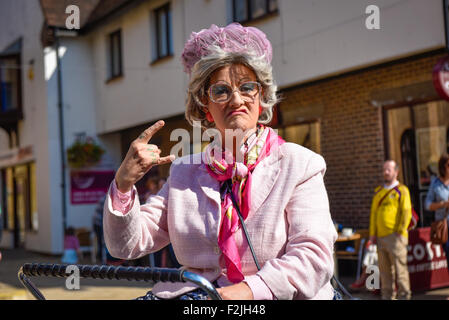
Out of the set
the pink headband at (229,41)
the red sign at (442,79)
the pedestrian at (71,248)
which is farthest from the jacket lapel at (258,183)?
the pedestrian at (71,248)

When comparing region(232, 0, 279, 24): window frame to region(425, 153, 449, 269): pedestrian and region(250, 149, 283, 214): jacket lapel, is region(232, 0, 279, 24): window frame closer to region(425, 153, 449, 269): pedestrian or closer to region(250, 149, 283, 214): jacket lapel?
region(425, 153, 449, 269): pedestrian

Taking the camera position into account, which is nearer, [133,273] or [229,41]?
[133,273]

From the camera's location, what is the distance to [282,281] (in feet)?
6.38

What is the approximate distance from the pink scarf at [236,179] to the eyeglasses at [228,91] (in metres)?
0.14

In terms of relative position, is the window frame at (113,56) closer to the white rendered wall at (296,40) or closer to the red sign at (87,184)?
the white rendered wall at (296,40)

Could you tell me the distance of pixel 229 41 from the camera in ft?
7.48

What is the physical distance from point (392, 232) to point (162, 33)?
880cm

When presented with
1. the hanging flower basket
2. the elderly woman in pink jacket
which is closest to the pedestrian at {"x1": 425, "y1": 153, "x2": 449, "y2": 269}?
the elderly woman in pink jacket

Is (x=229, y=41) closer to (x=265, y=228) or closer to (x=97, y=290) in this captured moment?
(x=265, y=228)

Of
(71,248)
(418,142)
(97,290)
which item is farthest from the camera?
(71,248)

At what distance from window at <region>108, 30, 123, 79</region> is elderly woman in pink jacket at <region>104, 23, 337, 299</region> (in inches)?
576

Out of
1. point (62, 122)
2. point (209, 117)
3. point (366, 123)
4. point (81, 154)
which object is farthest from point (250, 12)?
point (209, 117)

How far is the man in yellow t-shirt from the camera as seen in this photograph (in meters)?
7.96

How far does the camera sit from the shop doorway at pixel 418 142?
30.9 ft
